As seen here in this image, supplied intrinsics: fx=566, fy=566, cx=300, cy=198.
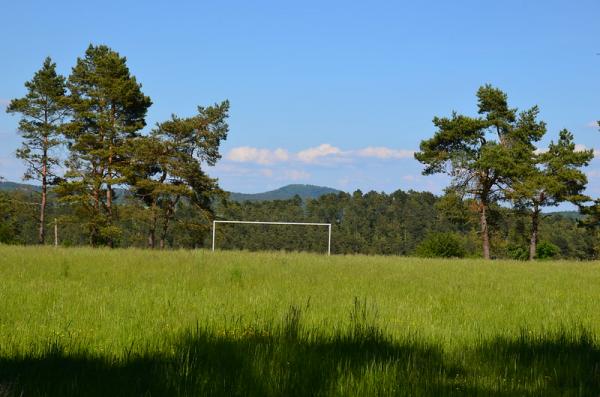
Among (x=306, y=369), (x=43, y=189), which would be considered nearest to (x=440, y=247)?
(x=43, y=189)

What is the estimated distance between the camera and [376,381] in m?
3.96

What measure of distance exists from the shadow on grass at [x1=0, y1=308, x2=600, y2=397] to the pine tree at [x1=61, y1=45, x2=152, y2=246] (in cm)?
3558

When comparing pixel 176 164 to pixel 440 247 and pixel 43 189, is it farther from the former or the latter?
pixel 440 247

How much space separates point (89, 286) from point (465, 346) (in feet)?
22.4

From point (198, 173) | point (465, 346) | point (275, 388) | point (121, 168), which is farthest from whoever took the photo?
point (198, 173)

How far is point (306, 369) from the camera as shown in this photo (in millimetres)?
4230

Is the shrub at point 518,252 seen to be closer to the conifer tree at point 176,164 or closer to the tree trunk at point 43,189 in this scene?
the conifer tree at point 176,164

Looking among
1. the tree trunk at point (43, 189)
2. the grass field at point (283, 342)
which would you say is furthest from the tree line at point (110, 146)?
the grass field at point (283, 342)

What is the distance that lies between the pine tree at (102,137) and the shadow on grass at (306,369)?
35.6 metres

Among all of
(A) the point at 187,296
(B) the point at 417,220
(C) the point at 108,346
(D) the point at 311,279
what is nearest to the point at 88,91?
(D) the point at 311,279

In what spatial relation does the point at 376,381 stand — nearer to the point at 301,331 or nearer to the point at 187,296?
the point at 301,331

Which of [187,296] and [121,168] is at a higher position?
[121,168]

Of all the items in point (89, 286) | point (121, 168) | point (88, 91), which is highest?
point (88, 91)

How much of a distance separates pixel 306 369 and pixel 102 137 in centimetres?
3962
